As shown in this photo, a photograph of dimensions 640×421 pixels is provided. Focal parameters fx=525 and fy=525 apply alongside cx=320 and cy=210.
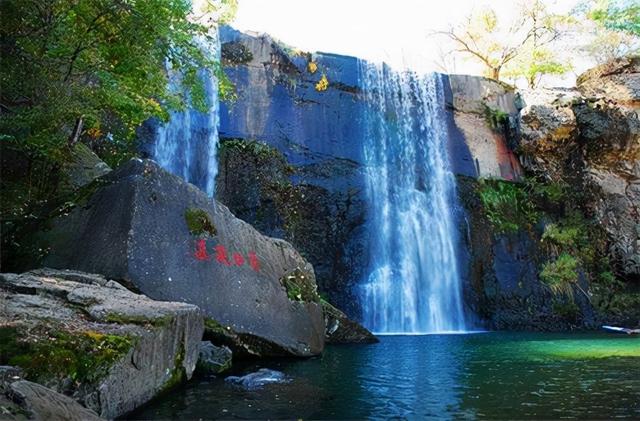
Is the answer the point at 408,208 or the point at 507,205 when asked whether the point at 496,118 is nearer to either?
the point at 507,205

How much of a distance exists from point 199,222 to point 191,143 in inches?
308

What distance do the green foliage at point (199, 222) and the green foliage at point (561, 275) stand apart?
40.2 ft

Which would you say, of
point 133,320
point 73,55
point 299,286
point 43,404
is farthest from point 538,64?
point 43,404

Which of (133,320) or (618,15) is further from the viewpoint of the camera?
(618,15)

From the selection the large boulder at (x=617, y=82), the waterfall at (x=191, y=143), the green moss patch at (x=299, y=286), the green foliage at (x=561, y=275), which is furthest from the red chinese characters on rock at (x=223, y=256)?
the large boulder at (x=617, y=82)

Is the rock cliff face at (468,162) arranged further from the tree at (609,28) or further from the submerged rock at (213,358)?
the submerged rock at (213,358)

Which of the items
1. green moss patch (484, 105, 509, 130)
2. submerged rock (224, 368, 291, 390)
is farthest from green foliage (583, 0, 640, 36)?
submerged rock (224, 368, 291, 390)

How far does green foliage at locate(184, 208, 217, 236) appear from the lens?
7.21m

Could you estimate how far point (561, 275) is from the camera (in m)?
16.2

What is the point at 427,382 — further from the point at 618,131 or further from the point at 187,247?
the point at 618,131

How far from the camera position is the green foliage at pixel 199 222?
23.6 feet

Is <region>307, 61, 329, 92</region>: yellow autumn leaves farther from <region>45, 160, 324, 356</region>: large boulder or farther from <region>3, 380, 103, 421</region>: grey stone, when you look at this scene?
<region>3, 380, 103, 421</region>: grey stone

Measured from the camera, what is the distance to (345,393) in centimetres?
524

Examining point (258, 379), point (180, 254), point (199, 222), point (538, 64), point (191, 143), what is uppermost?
point (538, 64)
